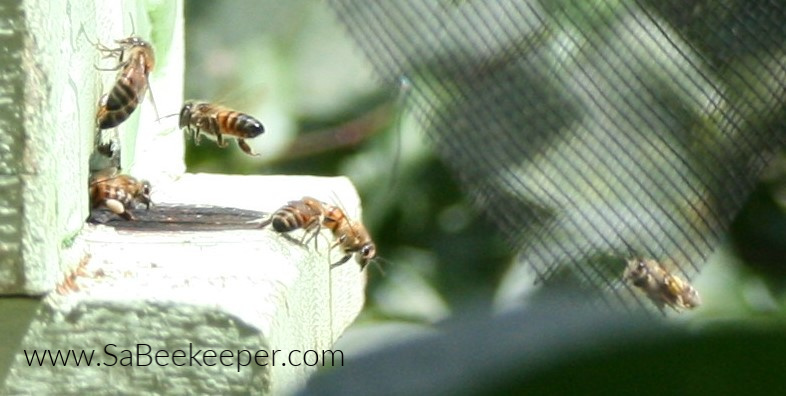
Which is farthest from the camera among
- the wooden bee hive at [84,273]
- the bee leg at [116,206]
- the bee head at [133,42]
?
the bee head at [133,42]

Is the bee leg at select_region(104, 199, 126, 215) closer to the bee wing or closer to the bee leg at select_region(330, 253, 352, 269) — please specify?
the bee wing

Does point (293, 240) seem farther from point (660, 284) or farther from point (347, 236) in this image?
point (660, 284)

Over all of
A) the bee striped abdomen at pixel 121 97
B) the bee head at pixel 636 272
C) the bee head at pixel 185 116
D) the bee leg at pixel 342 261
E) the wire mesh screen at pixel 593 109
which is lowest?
the bee striped abdomen at pixel 121 97

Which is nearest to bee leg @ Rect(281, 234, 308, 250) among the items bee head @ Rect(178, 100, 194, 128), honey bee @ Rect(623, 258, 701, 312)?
bee head @ Rect(178, 100, 194, 128)

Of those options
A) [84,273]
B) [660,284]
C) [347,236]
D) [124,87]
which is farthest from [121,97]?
[660,284]

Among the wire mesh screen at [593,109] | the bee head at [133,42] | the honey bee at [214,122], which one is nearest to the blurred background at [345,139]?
the wire mesh screen at [593,109]

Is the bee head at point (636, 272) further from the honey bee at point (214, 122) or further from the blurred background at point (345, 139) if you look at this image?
the honey bee at point (214, 122)

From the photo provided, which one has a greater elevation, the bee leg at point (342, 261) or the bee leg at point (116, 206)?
the bee leg at point (342, 261)
